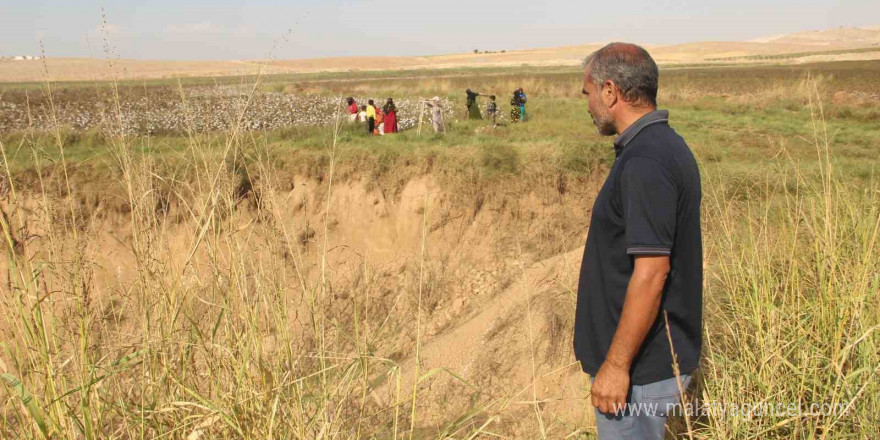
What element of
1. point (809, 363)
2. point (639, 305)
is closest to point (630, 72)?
point (639, 305)

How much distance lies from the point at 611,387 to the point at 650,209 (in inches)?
24.3

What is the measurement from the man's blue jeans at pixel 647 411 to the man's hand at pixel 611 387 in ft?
0.17

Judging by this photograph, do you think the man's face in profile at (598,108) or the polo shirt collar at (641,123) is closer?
the polo shirt collar at (641,123)

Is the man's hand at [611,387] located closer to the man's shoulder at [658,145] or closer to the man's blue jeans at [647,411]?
the man's blue jeans at [647,411]

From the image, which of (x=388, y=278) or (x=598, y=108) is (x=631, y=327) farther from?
(x=388, y=278)

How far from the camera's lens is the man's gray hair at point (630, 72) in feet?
6.61

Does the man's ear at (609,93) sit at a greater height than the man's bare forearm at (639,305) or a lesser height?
greater

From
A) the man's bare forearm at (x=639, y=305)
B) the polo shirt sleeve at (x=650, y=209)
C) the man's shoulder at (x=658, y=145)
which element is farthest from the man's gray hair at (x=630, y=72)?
the man's bare forearm at (x=639, y=305)

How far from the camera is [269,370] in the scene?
2051 mm

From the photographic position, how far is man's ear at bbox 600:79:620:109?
207 centimetres

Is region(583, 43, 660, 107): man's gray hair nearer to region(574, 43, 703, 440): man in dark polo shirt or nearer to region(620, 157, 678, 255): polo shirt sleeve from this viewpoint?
region(574, 43, 703, 440): man in dark polo shirt

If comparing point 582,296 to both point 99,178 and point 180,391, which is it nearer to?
point 180,391

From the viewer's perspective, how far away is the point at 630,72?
79.5 inches

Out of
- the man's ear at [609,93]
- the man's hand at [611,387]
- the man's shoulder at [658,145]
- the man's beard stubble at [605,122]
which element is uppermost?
the man's ear at [609,93]
